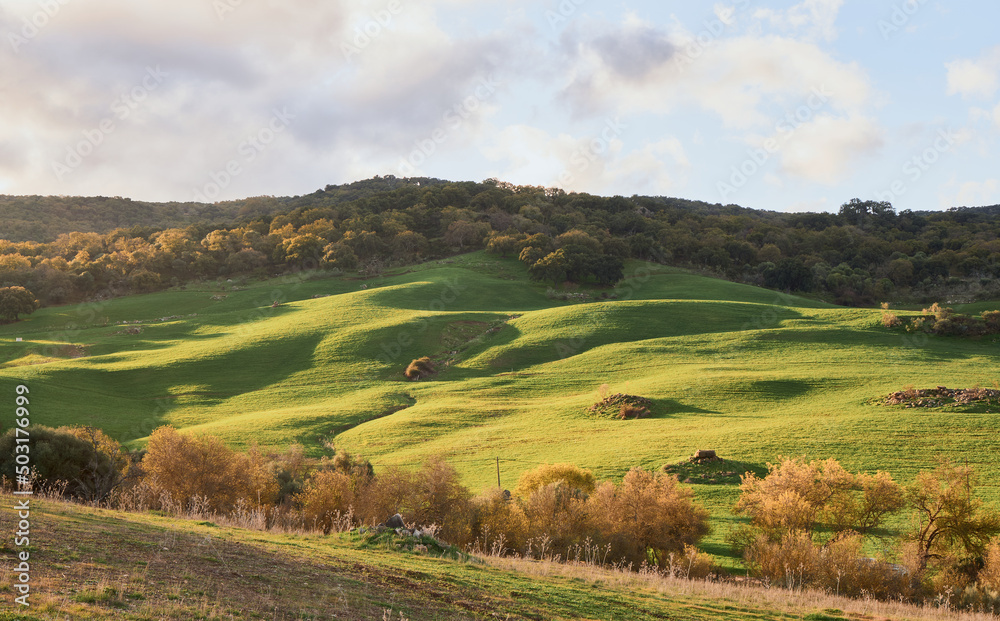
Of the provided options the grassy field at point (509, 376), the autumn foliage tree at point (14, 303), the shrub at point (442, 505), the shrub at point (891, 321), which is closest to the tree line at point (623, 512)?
the shrub at point (442, 505)

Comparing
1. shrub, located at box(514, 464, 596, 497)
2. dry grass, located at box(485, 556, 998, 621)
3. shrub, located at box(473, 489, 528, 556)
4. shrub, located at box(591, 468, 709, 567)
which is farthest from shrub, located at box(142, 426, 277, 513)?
shrub, located at box(591, 468, 709, 567)

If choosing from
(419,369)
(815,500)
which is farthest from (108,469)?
(419,369)

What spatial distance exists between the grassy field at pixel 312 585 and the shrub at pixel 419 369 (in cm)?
4318

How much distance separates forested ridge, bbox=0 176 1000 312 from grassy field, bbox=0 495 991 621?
3528 inches

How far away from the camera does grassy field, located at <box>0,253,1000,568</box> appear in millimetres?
40125

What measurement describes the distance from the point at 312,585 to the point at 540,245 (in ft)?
352

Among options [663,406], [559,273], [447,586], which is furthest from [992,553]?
[559,273]

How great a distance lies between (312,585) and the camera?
43.3 feet

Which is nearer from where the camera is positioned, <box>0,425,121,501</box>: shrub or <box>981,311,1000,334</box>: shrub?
<box>0,425,121,501</box>: shrub

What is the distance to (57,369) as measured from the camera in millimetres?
59219

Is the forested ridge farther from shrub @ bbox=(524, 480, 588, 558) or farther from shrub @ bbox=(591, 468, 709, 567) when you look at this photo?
shrub @ bbox=(524, 480, 588, 558)

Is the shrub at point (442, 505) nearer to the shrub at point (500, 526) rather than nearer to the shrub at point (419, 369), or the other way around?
the shrub at point (500, 526)

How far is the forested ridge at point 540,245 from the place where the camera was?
108250 mm

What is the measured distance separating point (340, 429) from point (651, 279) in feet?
259
